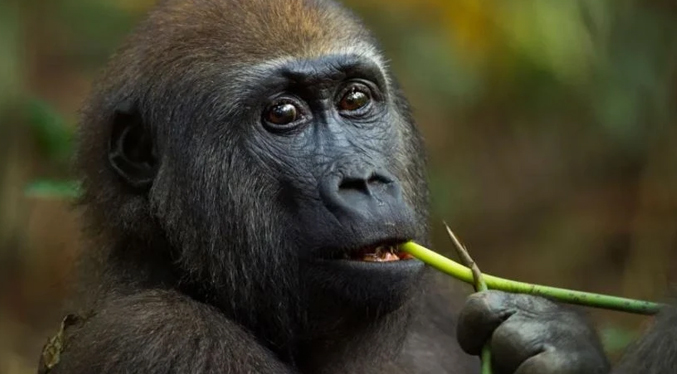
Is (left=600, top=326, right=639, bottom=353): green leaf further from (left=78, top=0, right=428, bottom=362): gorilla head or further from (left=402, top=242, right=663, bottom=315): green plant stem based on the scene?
(left=402, top=242, right=663, bottom=315): green plant stem

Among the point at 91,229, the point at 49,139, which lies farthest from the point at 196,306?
the point at 49,139

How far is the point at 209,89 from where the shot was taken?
4031mm

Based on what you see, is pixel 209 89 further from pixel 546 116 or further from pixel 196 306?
pixel 546 116

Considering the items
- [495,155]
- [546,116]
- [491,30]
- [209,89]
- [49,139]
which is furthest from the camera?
[495,155]

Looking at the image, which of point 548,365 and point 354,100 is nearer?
point 548,365

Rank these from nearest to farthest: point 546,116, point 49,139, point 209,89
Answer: point 209,89 → point 49,139 → point 546,116

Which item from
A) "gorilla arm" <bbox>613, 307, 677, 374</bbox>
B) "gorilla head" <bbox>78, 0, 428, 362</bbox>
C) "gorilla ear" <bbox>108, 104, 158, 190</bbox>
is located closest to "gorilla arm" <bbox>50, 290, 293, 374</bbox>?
"gorilla head" <bbox>78, 0, 428, 362</bbox>

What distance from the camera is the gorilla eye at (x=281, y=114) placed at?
4.07 m

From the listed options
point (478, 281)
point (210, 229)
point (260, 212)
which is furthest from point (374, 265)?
point (210, 229)

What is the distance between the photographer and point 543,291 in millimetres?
3561

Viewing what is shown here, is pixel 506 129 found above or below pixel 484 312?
below

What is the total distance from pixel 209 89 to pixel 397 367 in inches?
50.9

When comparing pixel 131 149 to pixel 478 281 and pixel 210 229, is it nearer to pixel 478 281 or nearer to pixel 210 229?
pixel 210 229

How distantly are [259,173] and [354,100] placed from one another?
1.54ft
